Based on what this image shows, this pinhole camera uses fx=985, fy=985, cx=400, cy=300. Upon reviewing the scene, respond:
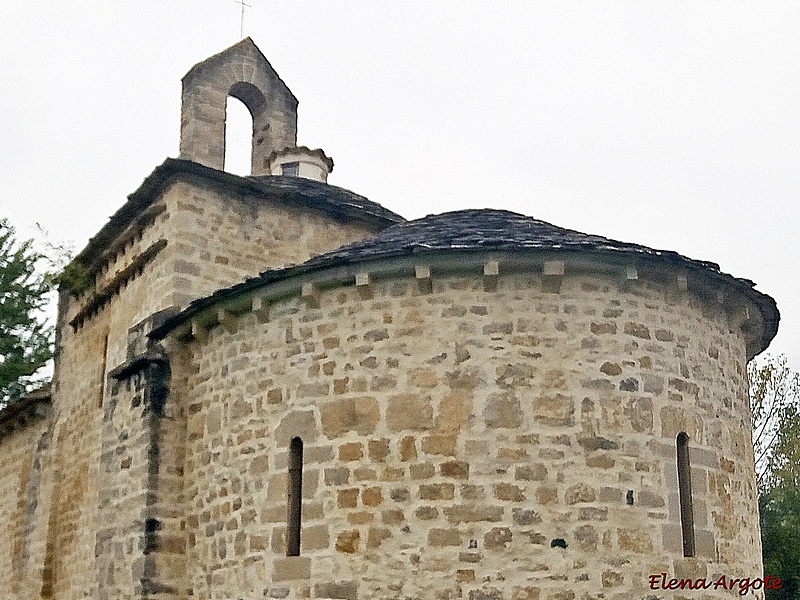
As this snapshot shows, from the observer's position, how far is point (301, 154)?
1270 centimetres

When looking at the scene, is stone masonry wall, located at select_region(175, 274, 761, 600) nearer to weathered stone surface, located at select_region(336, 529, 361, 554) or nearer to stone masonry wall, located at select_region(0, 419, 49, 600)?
weathered stone surface, located at select_region(336, 529, 361, 554)

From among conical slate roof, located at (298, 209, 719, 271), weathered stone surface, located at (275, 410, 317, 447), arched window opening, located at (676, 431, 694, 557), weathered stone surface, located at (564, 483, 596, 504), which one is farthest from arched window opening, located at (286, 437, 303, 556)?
arched window opening, located at (676, 431, 694, 557)

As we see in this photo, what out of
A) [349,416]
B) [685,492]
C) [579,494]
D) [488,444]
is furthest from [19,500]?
[685,492]

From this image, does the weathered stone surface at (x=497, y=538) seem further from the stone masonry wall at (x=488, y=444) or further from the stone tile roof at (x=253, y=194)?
the stone tile roof at (x=253, y=194)

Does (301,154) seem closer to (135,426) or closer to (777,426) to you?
(135,426)

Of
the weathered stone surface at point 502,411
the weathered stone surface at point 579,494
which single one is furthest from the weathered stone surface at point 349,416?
the weathered stone surface at point 579,494

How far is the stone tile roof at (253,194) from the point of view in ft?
34.6

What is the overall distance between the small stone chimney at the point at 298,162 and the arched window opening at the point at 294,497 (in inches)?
213

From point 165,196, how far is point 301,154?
2.50m

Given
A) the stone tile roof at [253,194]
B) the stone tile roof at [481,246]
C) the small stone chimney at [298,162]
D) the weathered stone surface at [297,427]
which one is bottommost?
the weathered stone surface at [297,427]

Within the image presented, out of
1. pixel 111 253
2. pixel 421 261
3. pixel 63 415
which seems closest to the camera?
pixel 421 261

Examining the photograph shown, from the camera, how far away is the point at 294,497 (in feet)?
26.4

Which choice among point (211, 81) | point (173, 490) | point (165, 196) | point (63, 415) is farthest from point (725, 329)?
point (63, 415)

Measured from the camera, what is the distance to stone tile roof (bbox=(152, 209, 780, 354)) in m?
7.70
